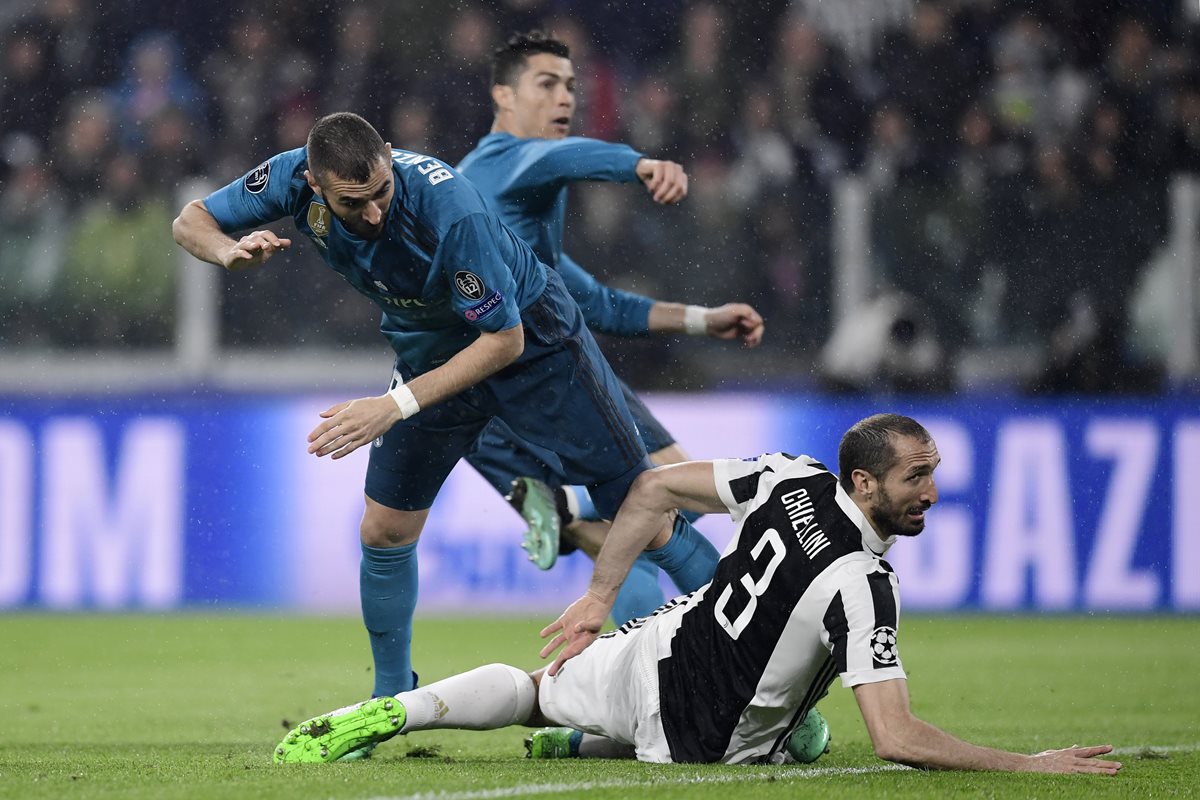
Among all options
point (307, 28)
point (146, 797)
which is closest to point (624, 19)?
point (307, 28)

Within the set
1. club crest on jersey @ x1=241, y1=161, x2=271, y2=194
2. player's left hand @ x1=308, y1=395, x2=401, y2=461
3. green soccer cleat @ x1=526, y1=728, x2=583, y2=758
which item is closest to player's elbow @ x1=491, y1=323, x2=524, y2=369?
player's left hand @ x1=308, y1=395, x2=401, y2=461

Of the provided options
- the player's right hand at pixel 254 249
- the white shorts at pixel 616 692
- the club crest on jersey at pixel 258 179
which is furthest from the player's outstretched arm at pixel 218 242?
the white shorts at pixel 616 692

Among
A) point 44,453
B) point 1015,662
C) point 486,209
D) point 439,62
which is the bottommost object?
point 1015,662

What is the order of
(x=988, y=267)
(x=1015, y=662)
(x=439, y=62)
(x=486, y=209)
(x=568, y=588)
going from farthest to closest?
1. (x=439, y=62)
2. (x=988, y=267)
3. (x=568, y=588)
4. (x=1015, y=662)
5. (x=486, y=209)

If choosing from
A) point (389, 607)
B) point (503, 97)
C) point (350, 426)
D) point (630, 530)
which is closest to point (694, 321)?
point (503, 97)

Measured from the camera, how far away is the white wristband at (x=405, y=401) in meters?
4.54

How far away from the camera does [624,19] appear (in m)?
11.7

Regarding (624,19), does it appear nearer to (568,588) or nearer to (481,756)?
(568,588)

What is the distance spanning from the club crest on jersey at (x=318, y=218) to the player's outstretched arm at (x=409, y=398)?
0.52 m

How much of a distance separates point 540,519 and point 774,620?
2.04 m

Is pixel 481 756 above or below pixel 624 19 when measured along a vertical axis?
below

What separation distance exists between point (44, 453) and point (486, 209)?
5.46 metres

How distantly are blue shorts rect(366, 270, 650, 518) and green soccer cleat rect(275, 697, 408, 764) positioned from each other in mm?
1065

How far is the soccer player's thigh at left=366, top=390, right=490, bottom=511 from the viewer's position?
17.3 feet
